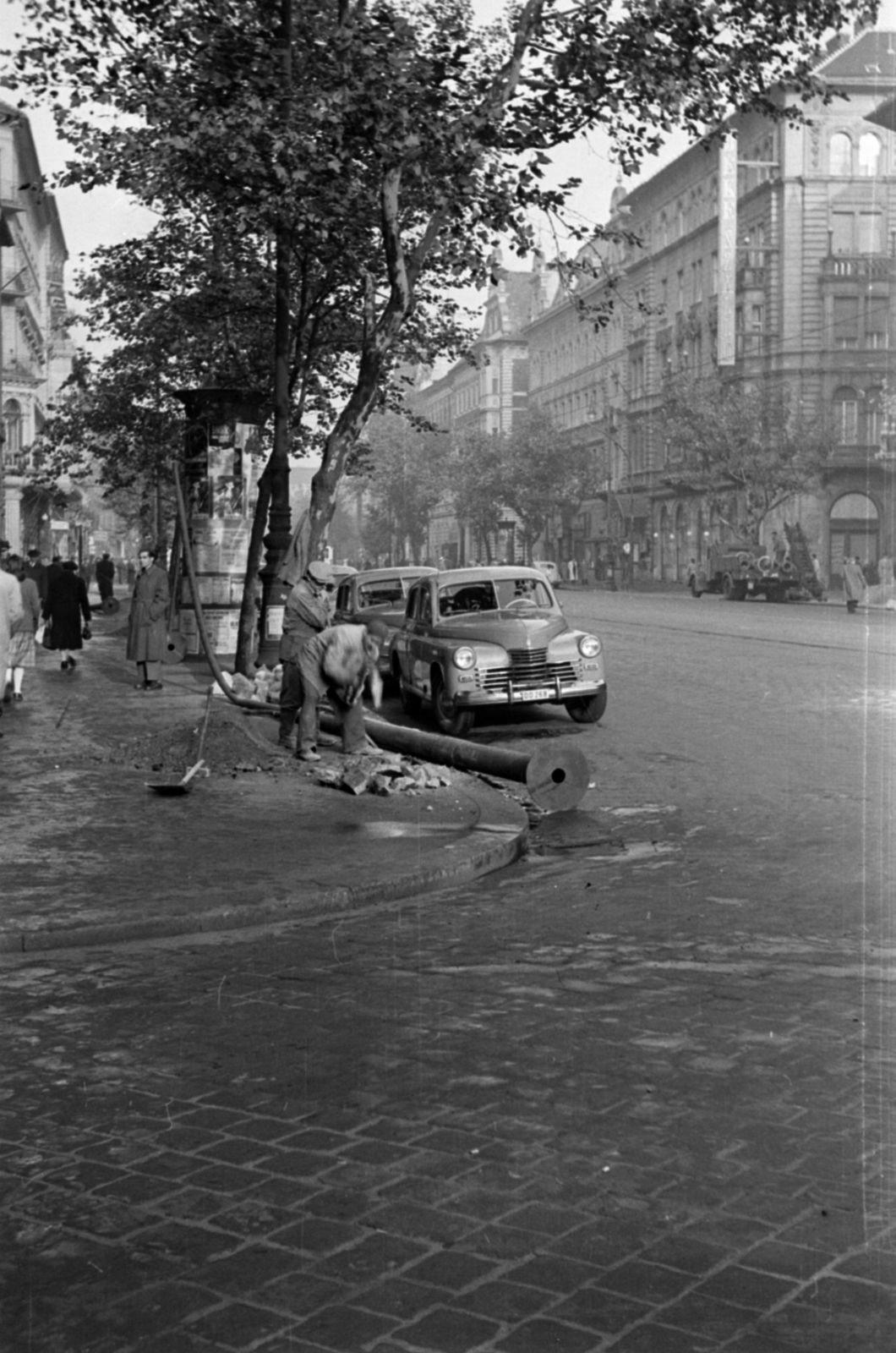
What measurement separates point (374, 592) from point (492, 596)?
15.6ft

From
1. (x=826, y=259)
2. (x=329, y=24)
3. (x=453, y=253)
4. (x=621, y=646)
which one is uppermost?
(x=826, y=259)

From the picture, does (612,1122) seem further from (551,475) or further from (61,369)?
(61,369)

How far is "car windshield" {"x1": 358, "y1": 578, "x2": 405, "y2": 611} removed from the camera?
2161cm

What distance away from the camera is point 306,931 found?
7.48 m

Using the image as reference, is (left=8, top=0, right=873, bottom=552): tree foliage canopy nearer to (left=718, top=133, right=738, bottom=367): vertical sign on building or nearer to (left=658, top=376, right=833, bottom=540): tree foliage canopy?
(left=658, top=376, right=833, bottom=540): tree foliage canopy

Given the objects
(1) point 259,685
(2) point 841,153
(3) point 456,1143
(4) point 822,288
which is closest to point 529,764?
(3) point 456,1143

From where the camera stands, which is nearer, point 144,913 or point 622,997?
point 622,997

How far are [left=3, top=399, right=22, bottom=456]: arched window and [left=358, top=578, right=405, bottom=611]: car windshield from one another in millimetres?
41420

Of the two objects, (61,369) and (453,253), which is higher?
(61,369)

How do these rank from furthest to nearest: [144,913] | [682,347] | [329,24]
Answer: [682,347] < [329,24] < [144,913]

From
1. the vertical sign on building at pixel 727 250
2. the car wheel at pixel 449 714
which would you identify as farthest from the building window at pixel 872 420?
the car wheel at pixel 449 714

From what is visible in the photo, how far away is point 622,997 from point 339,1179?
2.04 m

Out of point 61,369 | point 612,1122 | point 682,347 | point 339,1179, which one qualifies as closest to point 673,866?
point 612,1122

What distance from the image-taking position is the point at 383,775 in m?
11.6
